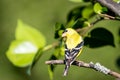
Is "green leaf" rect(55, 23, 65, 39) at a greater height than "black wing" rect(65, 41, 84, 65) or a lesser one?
greater

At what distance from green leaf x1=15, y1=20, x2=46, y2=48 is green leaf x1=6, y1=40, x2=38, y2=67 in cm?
1

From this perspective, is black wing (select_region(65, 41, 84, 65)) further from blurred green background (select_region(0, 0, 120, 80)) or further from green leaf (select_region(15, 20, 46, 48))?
blurred green background (select_region(0, 0, 120, 80))

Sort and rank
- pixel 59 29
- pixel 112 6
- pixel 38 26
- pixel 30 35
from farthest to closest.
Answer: pixel 38 26 < pixel 30 35 < pixel 59 29 < pixel 112 6

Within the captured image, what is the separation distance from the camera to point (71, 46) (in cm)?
99

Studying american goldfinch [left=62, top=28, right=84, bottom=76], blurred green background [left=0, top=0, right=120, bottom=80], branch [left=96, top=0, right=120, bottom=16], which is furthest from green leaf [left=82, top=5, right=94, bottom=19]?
blurred green background [left=0, top=0, right=120, bottom=80]

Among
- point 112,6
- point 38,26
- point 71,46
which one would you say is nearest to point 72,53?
point 71,46

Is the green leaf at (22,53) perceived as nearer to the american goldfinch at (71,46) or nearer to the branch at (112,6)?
the american goldfinch at (71,46)

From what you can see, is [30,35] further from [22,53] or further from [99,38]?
[99,38]

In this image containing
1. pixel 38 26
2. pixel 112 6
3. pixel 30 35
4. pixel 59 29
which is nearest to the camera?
pixel 112 6

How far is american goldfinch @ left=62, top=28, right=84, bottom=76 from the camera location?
0.83 meters

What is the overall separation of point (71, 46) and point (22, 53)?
0.43 feet

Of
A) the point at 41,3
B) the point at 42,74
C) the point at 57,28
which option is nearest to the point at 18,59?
the point at 57,28

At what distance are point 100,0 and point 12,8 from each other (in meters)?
3.98

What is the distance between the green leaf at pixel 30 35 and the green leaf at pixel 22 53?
11 mm
